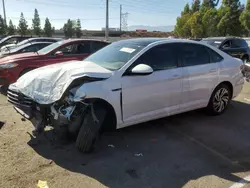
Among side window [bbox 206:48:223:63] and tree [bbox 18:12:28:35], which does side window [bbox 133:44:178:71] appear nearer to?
side window [bbox 206:48:223:63]

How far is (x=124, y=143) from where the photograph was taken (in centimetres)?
429

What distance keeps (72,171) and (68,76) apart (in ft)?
4.36

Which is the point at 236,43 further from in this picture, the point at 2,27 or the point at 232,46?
the point at 2,27

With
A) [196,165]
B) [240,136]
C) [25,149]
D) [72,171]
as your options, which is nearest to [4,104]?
[25,149]

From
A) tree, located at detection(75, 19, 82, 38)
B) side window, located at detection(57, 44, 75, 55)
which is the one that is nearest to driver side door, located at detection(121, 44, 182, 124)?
side window, located at detection(57, 44, 75, 55)

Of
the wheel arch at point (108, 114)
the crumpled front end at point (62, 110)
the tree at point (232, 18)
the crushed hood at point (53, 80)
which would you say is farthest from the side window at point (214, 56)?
the tree at point (232, 18)

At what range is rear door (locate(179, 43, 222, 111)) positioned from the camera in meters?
4.92

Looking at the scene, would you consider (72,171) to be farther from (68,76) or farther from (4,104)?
(4,104)

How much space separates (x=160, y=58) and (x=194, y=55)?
2.99 ft

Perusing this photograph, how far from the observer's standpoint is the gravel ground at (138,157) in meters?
3.25

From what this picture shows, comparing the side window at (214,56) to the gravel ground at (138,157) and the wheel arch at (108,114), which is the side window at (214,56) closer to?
the gravel ground at (138,157)

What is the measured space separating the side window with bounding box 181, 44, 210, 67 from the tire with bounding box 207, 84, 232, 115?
2.25 ft

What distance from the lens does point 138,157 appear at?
3.81m

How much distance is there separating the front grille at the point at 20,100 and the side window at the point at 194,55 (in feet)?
9.13
